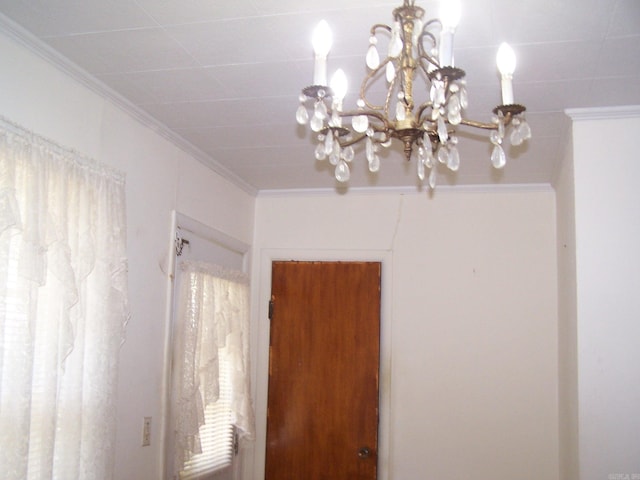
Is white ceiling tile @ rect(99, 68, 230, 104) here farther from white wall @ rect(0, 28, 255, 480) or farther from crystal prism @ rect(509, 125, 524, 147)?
crystal prism @ rect(509, 125, 524, 147)

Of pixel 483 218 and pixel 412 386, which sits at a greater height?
pixel 483 218

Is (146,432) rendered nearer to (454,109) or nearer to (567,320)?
(567,320)

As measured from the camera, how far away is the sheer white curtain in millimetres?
2076

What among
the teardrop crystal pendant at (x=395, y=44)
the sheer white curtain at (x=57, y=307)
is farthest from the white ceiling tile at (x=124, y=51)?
the teardrop crystal pendant at (x=395, y=44)

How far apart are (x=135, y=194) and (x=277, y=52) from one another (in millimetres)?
1049

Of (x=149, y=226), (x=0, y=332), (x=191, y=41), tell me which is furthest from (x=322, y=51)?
(x=149, y=226)

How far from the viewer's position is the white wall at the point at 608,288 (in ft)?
8.61

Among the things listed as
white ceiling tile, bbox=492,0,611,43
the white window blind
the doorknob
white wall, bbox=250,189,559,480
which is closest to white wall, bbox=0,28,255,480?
the white window blind

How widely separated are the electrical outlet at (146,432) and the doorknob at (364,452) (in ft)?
4.75

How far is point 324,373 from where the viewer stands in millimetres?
4109

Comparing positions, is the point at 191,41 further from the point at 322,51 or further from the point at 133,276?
the point at 133,276

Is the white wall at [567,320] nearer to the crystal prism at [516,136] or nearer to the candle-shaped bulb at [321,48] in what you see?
the crystal prism at [516,136]

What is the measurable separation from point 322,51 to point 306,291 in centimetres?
279

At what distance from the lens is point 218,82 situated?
2.65m
